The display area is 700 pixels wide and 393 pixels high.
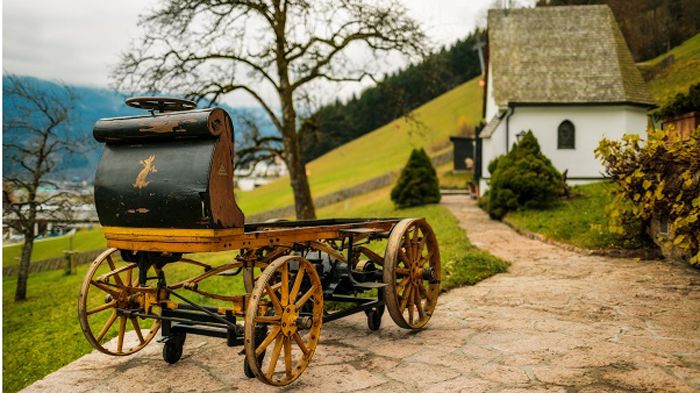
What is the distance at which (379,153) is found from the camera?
210ft

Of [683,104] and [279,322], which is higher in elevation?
[683,104]

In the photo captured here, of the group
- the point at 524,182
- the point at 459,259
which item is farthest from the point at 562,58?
the point at 459,259

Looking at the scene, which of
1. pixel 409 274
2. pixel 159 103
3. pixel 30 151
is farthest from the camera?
pixel 30 151

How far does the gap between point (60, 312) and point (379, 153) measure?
166 ft

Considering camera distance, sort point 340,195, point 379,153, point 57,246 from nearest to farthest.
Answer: point 340,195 < point 57,246 < point 379,153

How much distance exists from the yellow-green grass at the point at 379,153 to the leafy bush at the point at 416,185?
20.8m

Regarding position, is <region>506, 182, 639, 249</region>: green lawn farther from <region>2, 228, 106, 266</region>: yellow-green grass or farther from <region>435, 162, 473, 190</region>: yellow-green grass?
<region>2, 228, 106, 266</region>: yellow-green grass

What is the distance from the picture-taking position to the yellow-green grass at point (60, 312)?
9.09 meters

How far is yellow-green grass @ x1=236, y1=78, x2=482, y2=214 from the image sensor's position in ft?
166

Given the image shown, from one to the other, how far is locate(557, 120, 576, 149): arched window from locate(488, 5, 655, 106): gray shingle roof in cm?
108

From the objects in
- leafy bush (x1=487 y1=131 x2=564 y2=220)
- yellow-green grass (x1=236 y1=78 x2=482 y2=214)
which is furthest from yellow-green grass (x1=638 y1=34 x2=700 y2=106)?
yellow-green grass (x1=236 y1=78 x2=482 y2=214)

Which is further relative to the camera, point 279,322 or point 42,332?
point 42,332

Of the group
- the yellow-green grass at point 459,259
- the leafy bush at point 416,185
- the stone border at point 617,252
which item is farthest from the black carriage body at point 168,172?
the leafy bush at point 416,185

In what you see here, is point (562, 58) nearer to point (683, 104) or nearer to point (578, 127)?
point (578, 127)
